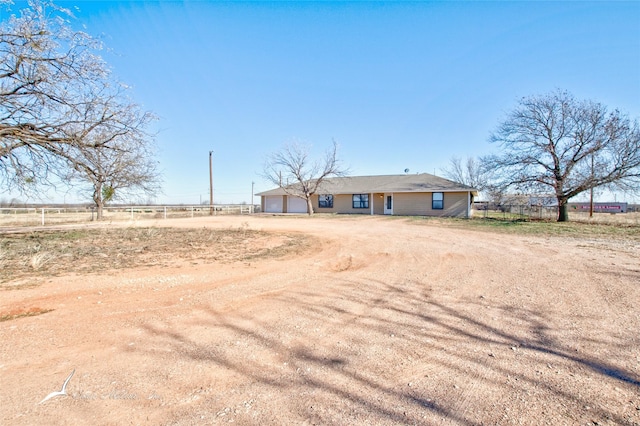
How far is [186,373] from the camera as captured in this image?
7.91ft

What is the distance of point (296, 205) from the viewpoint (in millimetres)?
32062

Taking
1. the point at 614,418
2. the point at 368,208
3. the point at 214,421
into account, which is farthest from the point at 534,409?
the point at 368,208

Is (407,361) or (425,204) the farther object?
(425,204)

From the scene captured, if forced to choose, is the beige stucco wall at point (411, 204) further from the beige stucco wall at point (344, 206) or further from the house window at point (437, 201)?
the house window at point (437, 201)

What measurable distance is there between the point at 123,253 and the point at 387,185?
23501 millimetres

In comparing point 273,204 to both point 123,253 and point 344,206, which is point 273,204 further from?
point 123,253

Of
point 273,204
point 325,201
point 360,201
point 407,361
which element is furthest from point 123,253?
point 273,204

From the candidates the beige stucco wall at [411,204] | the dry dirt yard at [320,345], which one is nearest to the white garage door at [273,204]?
the beige stucco wall at [411,204]

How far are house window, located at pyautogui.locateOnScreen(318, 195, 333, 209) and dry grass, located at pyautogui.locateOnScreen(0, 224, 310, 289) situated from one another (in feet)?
65.5

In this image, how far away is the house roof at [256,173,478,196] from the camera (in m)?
24.9

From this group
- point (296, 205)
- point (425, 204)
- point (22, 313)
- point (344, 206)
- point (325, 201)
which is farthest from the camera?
point (296, 205)

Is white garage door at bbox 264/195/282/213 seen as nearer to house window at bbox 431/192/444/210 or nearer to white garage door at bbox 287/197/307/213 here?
white garage door at bbox 287/197/307/213

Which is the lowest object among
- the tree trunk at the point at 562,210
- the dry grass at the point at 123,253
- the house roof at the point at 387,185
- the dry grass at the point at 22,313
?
the dry grass at the point at 22,313

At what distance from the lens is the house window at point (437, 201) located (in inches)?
977
